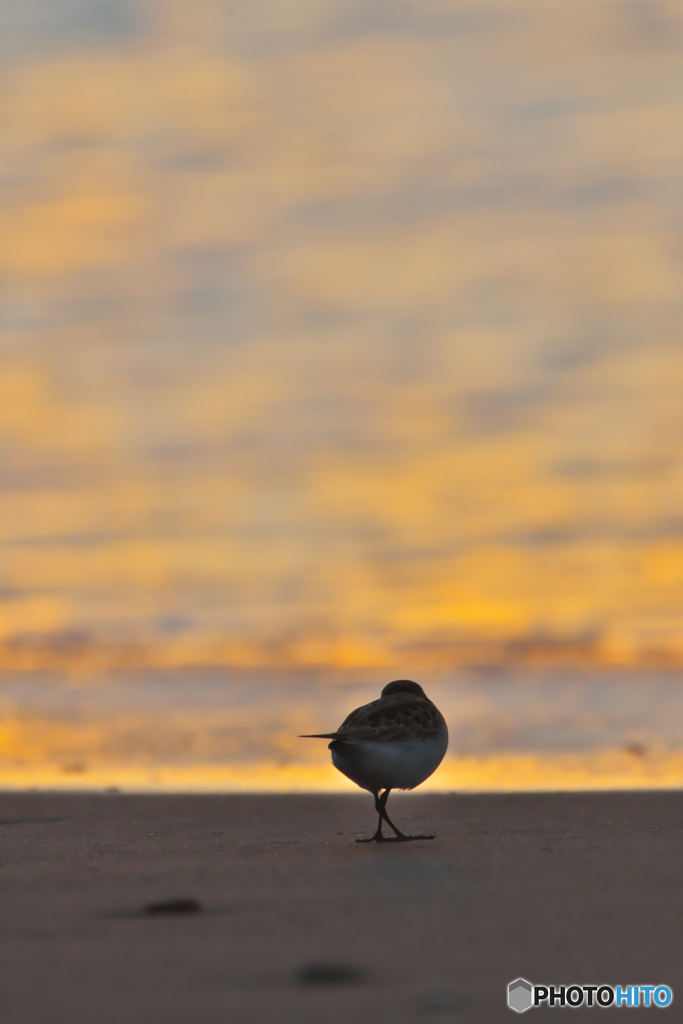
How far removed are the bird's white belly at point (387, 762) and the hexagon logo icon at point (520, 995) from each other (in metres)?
5.14

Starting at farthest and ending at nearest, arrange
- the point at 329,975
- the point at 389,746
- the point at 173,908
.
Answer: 1. the point at 389,746
2. the point at 173,908
3. the point at 329,975

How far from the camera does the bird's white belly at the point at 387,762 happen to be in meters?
10.4

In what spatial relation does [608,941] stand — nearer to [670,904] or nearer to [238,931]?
[670,904]

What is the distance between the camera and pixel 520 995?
507cm

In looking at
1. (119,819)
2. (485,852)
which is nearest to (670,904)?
(485,852)

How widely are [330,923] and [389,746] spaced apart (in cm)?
396

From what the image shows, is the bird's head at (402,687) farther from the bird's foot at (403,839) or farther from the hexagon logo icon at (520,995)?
the hexagon logo icon at (520,995)

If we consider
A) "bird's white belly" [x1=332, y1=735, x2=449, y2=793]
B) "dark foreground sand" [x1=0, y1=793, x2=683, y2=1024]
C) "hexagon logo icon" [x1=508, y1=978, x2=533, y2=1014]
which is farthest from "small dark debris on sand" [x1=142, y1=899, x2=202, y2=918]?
"bird's white belly" [x1=332, y1=735, x2=449, y2=793]

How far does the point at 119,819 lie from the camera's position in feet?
45.7

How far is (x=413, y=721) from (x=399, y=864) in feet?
6.99

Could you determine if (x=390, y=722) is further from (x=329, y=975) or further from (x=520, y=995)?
(x=520, y=995)

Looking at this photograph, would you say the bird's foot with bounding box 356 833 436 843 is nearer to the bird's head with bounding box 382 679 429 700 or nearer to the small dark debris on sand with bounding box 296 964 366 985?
the bird's head with bounding box 382 679 429 700

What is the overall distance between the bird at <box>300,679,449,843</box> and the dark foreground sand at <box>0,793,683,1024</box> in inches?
22.7

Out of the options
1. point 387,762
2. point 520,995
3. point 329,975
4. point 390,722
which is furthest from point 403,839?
point 520,995
